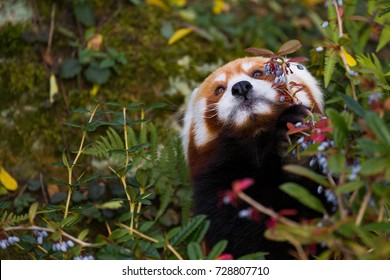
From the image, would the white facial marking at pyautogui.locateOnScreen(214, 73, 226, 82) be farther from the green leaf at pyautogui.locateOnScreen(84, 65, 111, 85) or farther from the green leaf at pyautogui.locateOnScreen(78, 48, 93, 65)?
the green leaf at pyautogui.locateOnScreen(78, 48, 93, 65)

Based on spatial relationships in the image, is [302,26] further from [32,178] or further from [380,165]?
[380,165]

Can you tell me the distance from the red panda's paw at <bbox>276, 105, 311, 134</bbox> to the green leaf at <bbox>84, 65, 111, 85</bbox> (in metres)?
2.21

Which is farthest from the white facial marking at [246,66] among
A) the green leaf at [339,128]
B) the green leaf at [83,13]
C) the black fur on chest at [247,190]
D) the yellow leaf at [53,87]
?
the green leaf at [83,13]

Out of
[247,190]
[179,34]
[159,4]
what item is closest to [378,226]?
[247,190]

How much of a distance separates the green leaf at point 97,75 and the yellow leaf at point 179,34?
69cm

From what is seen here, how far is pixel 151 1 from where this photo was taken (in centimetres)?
564

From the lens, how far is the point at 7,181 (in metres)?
4.42

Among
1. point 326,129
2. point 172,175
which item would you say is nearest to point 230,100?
point 172,175

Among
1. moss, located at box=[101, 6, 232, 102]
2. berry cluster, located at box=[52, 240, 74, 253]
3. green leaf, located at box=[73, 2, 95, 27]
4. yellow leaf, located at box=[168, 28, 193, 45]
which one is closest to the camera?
berry cluster, located at box=[52, 240, 74, 253]

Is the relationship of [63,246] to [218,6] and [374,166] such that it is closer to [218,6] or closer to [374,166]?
[374,166]

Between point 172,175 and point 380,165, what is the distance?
227 centimetres

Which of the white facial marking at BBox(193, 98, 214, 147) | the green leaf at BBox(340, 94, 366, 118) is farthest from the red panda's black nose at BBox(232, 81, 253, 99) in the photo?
the green leaf at BBox(340, 94, 366, 118)

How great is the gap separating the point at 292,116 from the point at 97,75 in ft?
7.62

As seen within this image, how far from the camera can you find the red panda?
2.98 metres
